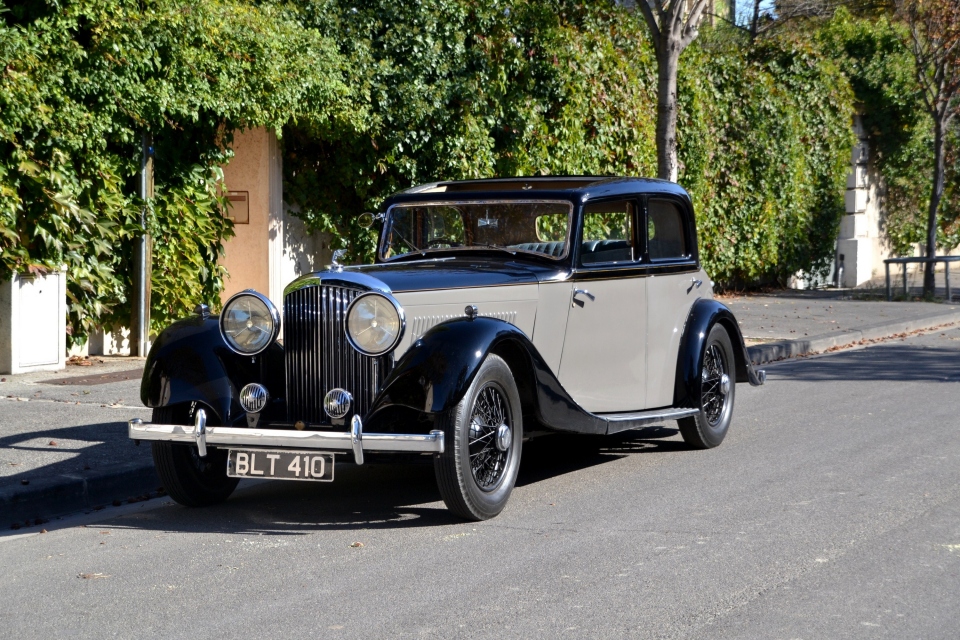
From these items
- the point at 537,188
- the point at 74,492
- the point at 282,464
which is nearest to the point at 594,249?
the point at 537,188

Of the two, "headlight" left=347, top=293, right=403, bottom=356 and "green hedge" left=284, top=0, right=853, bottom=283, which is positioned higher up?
"green hedge" left=284, top=0, right=853, bottom=283

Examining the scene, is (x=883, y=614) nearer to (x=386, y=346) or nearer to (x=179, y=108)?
(x=386, y=346)

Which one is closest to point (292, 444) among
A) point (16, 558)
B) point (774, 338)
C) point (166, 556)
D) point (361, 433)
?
point (361, 433)

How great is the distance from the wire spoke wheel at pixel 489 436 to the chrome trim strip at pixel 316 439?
41 centimetres

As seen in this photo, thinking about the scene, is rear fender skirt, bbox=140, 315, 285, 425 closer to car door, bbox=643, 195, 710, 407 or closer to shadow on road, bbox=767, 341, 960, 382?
car door, bbox=643, 195, 710, 407

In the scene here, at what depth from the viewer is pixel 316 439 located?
5273 millimetres

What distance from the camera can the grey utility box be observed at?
32.3ft

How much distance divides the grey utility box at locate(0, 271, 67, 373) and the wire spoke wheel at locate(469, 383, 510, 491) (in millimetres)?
5623

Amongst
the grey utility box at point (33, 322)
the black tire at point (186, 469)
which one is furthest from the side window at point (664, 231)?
the grey utility box at point (33, 322)

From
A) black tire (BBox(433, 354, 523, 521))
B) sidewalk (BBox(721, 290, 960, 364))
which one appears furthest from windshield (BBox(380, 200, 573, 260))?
sidewalk (BBox(721, 290, 960, 364))

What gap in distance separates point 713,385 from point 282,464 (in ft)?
11.1

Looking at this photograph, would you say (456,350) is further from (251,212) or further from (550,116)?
(550,116)

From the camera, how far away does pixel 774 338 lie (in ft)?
45.2

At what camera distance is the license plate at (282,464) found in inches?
212
